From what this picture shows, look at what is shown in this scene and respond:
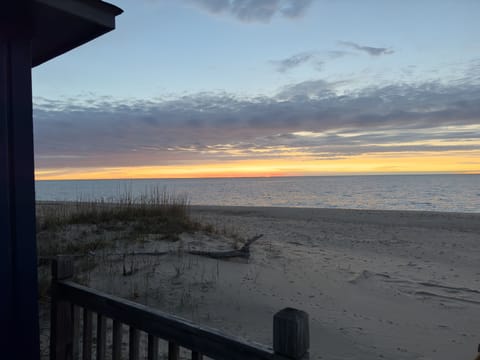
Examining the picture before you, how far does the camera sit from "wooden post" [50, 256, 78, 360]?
2.67 meters

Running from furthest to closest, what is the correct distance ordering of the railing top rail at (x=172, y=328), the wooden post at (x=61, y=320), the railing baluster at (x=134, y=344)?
the wooden post at (x=61, y=320), the railing baluster at (x=134, y=344), the railing top rail at (x=172, y=328)

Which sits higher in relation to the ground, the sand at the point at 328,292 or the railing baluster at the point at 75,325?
the railing baluster at the point at 75,325

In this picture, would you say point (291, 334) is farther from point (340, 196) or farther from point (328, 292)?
point (340, 196)

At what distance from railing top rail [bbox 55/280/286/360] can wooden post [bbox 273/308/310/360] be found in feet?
0.16

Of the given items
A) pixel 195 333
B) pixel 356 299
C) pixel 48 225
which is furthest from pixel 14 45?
pixel 48 225

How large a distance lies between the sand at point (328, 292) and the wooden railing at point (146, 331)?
2608mm

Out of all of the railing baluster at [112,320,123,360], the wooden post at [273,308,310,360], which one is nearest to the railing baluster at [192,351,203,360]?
the wooden post at [273,308,310,360]

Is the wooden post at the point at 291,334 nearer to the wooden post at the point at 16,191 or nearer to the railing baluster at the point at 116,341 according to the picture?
the railing baluster at the point at 116,341

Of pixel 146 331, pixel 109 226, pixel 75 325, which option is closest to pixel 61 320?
pixel 75 325

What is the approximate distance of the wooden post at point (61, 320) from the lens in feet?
8.77

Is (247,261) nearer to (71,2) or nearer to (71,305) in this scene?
(71,305)

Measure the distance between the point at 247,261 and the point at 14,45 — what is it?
258 inches

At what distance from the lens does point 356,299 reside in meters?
6.37

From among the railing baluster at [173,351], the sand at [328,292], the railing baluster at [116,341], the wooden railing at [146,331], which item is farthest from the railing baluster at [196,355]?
the sand at [328,292]
